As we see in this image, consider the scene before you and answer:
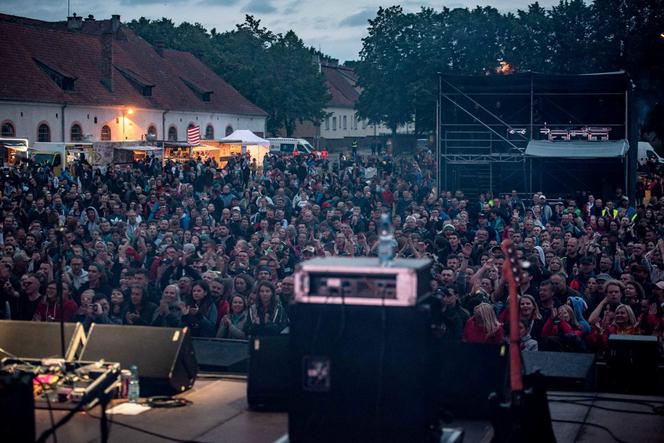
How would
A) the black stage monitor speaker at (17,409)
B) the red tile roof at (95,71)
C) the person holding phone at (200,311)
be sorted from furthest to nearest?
1. the red tile roof at (95,71)
2. the person holding phone at (200,311)
3. the black stage monitor speaker at (17,409)

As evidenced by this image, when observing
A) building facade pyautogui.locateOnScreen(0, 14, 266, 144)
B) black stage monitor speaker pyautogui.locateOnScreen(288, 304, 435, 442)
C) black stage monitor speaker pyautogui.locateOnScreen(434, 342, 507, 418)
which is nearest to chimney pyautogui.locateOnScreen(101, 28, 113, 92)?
building facade pyautogui.locateOnScreen(0, 14, 266, 144)

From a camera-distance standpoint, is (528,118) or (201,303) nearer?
(201,303)

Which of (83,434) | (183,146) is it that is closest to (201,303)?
(83,434)

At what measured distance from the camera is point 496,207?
18.1 meters

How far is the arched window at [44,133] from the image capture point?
145ft

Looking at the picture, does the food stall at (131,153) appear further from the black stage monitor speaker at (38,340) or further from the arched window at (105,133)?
the black stage monitor speaker at (38,340)

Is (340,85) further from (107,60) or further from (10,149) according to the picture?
(10,149)

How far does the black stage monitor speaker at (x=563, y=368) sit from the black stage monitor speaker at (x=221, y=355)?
2.33 m

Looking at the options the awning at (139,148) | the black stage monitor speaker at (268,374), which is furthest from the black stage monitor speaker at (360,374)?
the awning at (139,148)

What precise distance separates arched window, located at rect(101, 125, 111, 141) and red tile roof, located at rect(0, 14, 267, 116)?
4.08 feet

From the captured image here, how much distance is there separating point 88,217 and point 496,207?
24.4 feet

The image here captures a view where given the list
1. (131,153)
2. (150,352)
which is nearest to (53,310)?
(150,352)

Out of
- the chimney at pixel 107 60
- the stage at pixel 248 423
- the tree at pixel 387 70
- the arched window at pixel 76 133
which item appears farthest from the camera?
the tree at pixel 387 70

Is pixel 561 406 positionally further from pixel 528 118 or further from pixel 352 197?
pixel 528 118
